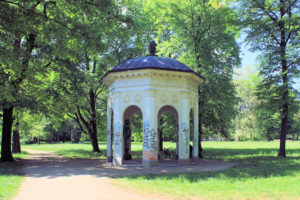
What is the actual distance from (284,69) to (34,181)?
58.4ft

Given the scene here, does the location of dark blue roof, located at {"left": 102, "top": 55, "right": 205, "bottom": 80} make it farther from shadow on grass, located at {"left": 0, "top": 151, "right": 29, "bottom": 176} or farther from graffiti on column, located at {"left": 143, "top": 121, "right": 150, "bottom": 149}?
shadow on grass, located at {"left": 0, "top": 151, "right": 29, "bottom": 176}

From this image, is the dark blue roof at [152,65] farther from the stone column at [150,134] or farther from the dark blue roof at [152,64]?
the stone column at [150,134]

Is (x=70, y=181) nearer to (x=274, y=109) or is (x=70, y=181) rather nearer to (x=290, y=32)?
(x=274, y=109)

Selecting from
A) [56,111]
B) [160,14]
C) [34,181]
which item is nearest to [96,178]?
[34,181]

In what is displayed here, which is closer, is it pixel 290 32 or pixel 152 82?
pixel 152 82

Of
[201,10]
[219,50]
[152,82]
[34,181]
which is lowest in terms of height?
[34,181]

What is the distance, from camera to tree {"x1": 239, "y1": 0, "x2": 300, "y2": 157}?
717 inches

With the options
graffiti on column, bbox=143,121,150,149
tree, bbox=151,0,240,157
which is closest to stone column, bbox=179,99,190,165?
graffiti on column, bbox=143,121,150,149

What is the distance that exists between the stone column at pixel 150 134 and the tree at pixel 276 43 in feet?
32.3

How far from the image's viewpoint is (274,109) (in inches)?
762

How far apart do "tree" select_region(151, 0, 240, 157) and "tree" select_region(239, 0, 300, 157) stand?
Answer: 1.66m

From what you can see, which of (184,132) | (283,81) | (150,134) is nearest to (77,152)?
(150,134)

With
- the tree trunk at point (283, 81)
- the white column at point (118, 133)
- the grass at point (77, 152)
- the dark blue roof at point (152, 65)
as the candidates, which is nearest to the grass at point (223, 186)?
the white column at point (118, 133)

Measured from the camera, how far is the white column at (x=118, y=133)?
49.0 feet
